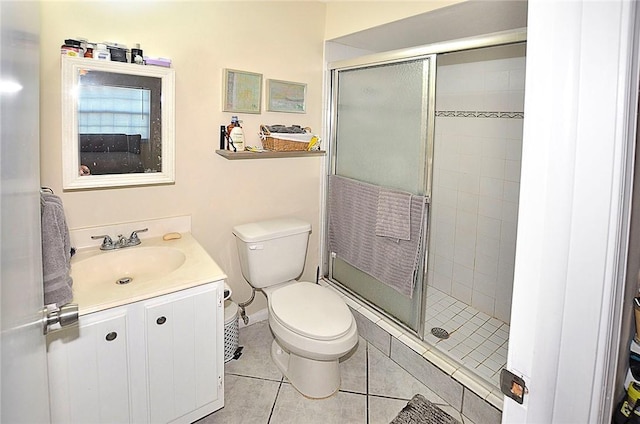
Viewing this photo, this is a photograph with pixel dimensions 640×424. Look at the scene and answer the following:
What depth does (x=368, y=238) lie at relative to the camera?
244cm

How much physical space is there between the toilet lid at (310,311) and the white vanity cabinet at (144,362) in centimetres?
38

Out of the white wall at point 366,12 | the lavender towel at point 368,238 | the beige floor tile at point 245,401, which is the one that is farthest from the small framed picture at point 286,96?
the beige floor tile at point 245,401

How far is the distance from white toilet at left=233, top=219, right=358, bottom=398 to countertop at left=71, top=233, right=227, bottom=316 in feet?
1.36

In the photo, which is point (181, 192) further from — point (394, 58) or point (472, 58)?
point (472, 58)

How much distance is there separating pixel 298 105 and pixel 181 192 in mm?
939

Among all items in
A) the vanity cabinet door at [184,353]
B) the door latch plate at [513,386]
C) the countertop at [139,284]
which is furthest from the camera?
the vanity cabinet door at [184,353]

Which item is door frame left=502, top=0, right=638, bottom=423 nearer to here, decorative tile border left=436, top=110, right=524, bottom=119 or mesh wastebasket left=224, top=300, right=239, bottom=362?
mesh wastebasket left=224, top=300, right=239, bottom=362

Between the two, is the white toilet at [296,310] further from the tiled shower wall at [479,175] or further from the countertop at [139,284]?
the tiled shower wall at [479,175]

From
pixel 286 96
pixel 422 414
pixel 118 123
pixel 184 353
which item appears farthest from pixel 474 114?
pixel 184 353

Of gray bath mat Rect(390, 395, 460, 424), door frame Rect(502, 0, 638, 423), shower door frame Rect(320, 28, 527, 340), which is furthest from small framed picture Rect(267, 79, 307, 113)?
door frame Rect(502, 0, 638, 423)

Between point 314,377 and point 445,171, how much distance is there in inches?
69.2

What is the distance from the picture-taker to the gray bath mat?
74.3 inches

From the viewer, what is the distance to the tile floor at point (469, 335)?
2148 mm

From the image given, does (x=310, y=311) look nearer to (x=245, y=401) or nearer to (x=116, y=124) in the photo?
(x=245, y=401)
